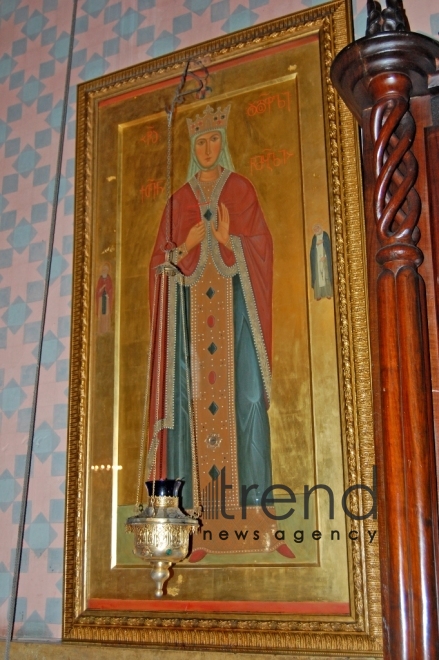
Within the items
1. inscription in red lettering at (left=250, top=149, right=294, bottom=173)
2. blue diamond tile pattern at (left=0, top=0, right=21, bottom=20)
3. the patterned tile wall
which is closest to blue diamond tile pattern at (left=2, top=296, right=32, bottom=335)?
the patterned tile wall

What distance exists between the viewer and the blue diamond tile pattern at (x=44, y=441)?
2.56 m

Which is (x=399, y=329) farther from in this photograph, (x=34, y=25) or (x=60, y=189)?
(x=34, y=25)

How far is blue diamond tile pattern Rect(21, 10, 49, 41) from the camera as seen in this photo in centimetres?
305

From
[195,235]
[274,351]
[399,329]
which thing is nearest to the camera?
[399,329]

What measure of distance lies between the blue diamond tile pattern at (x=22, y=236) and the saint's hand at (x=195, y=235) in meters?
0.61

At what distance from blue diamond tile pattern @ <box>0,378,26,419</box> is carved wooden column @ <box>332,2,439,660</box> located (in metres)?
1.28

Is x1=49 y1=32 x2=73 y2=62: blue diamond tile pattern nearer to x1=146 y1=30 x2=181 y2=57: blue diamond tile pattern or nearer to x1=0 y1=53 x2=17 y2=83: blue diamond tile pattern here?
x1=0 y1=53 x2=17 y2=83: blue diamond tile pattern

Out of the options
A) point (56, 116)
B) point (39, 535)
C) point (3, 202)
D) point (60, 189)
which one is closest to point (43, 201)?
point (60, 189)

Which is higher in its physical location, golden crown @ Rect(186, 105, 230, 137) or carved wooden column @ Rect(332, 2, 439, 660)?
golden crown @ Rect(186, 105, 230, 137)

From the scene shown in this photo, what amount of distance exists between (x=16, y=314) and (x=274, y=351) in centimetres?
96

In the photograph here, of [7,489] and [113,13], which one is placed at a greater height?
[113,13]

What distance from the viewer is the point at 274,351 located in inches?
89.7

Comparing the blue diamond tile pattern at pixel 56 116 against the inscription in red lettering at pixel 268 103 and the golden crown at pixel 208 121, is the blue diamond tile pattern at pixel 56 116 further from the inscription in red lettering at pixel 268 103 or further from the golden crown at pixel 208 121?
the inscription in red lettering at pixel 268 103

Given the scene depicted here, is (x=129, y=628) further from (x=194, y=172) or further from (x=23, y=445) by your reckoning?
(x=194, y=172)
